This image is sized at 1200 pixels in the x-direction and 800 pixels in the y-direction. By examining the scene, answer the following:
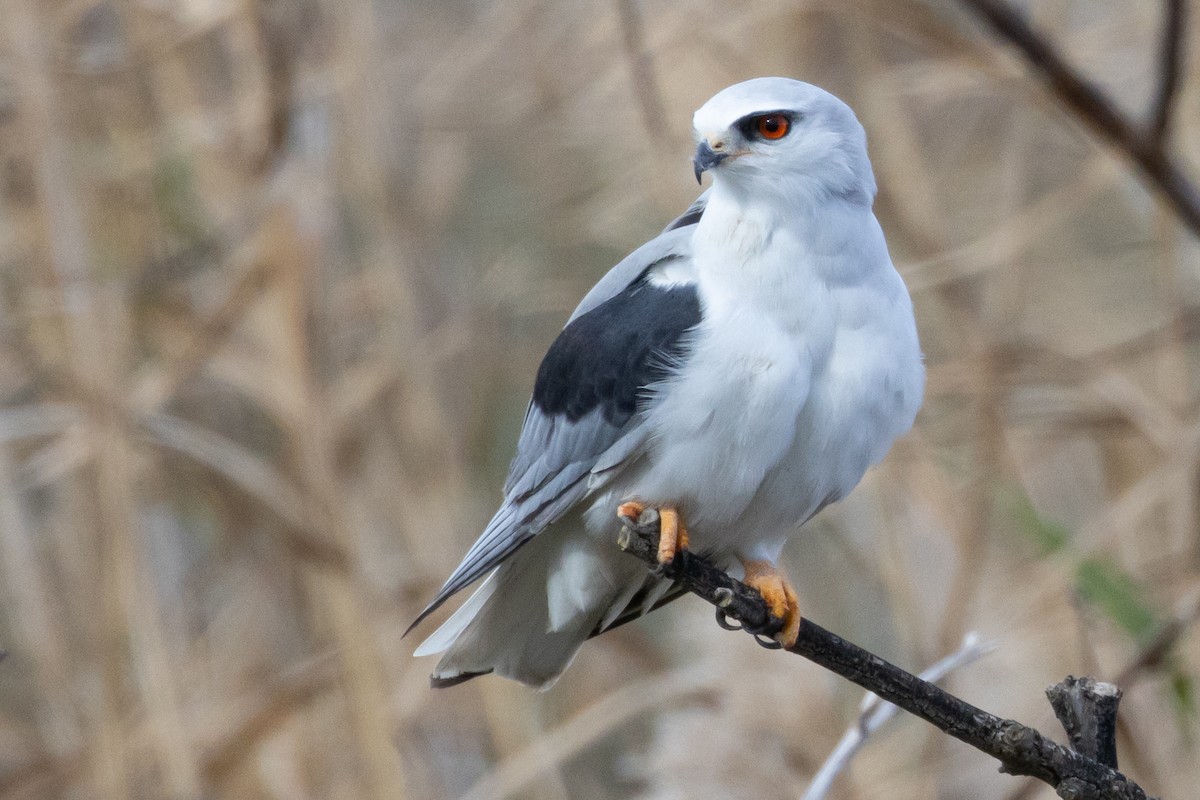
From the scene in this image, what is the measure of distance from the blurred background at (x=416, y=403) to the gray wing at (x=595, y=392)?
3.94ft

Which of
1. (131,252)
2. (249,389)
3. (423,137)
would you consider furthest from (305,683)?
(423,137)

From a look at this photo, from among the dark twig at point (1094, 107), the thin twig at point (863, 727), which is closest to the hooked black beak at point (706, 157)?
the thin twig at point (863, 727)

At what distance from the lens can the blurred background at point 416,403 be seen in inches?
125

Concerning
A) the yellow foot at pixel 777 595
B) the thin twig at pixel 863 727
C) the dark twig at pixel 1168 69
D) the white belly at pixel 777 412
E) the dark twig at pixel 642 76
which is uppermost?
the dark twig at pixel 642 76

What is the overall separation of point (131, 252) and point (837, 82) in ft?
7.63

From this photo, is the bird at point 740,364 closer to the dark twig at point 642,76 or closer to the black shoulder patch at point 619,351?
the black shoulder patch at point 619,351

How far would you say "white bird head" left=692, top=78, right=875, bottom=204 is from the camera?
1771mm

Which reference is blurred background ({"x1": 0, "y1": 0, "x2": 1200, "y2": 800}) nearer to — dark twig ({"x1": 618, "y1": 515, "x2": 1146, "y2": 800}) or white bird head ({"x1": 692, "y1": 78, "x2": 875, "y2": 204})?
white bird head ({"x1": 692, "y1": 78, "x2": 875, "y2": 204})

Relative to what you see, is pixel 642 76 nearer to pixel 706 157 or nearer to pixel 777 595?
pixel 706 157

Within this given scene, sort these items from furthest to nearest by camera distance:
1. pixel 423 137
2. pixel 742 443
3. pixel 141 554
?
pixel 423 137
pixel 141 554
pixel 742 443

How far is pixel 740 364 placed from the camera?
1.68m

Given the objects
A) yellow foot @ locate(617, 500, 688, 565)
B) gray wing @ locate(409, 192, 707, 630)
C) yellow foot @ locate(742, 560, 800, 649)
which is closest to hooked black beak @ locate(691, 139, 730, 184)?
gray wing @ locate(409, 192, 707, 630)

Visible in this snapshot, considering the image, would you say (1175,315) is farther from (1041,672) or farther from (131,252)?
(131,252)

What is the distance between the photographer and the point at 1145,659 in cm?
241
